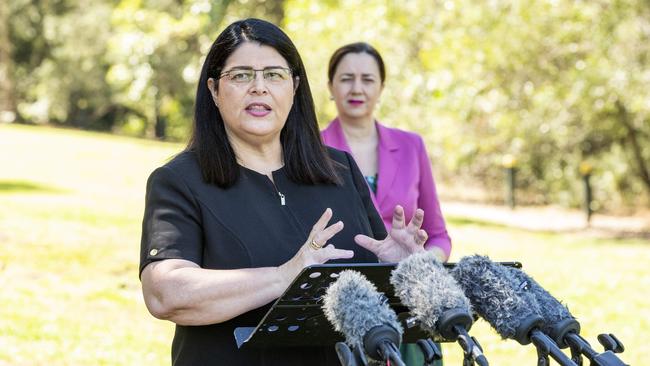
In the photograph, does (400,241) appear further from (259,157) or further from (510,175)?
(510,175)

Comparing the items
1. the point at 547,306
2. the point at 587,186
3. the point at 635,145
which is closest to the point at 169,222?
the point at 547,306

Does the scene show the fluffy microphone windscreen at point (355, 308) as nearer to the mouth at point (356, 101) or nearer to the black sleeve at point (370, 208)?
the black sleeve at point (370, 208)

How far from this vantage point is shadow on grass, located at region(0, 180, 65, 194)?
1867 cm

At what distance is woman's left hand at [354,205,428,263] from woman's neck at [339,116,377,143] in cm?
234

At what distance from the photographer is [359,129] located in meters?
5.25

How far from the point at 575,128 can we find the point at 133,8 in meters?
8.45

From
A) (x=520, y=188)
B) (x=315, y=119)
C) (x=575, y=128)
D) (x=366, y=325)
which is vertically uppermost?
(x=315, y=119)

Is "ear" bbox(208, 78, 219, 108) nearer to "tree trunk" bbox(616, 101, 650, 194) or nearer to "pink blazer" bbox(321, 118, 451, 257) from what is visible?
"pink blazer" bbox(321, 118, 451, 257)

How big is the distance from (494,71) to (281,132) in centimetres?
1258

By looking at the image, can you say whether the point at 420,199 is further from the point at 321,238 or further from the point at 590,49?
the point at 590,49

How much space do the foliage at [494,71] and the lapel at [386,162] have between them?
6937 millimetres

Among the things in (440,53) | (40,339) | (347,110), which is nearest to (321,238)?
(347,110)

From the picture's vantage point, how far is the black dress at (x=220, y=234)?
266cm

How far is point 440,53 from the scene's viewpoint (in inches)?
547
